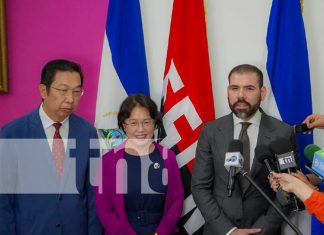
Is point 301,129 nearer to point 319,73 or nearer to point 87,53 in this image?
point 319,73

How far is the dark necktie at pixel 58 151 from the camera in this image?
191cm

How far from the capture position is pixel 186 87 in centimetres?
251

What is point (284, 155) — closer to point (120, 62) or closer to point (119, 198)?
point (119, 198)

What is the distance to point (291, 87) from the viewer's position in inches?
95.4

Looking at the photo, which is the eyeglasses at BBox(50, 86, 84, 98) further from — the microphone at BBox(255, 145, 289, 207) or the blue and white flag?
the blue and white flag

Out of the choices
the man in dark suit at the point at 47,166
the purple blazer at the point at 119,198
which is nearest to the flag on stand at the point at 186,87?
the purple blazer at the point at 119,198

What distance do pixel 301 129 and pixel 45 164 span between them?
4.74 ft

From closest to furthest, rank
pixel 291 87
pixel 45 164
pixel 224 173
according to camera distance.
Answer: pixel 45 164 → pixel 224 173 → pixel 291 87

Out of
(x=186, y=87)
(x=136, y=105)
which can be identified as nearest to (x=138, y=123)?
(x=136, y=105)

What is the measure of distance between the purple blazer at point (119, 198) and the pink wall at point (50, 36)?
2.59 feet

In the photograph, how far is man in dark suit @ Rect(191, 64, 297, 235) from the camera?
196 cm

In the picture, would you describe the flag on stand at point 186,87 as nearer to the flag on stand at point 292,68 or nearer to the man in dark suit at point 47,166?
the flag on stand at point 292,68

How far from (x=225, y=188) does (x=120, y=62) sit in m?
1.16

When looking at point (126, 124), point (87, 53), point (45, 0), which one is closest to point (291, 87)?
point (126, 124)
